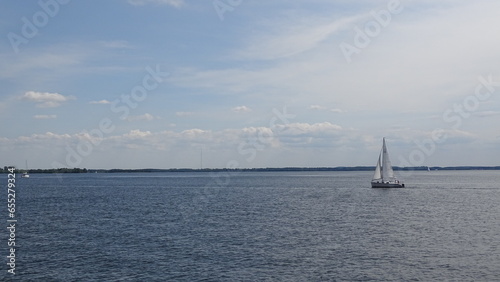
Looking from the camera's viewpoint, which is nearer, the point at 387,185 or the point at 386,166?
the point at 386,166

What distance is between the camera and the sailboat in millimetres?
159250

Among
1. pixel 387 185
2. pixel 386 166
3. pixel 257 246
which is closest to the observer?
pixel 257 246

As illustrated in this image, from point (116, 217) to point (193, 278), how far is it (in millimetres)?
48582

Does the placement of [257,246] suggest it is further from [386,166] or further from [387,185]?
[387,185]

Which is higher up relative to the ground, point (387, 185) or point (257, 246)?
point (387, 185)

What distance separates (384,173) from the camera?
164750 mm

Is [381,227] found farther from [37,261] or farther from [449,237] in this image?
[37,261]

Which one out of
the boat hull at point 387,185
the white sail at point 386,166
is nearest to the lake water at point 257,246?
the white sail at point 386,166

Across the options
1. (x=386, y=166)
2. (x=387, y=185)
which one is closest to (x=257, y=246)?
(x=386, y=166)

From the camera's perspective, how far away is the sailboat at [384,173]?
159 meters

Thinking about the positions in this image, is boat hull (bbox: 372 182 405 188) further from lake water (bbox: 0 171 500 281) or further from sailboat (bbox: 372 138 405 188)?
lake water (bbox: 0 171 500 281)

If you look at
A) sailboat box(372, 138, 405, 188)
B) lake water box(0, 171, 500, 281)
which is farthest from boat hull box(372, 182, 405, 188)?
lake water box(0, 171, 500, 281)

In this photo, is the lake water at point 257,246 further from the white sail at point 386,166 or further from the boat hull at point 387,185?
the boat hull at point 387,185

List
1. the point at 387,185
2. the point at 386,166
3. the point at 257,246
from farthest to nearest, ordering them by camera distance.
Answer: the point at 387,185 < the point at 386,166 < the point at 257,246
